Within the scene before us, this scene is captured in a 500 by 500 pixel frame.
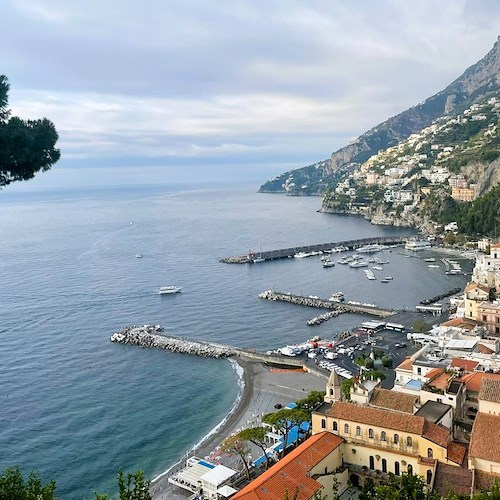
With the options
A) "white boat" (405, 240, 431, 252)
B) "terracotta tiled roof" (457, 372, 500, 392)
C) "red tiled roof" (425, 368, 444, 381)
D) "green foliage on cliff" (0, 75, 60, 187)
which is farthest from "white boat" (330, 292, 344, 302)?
"green foliage on cliff" (0, 75, 60, 187)

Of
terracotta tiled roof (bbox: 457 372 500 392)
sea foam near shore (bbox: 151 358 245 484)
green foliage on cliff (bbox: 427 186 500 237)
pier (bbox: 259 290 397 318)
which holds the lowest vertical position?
sea foam near shore (bbox: 151 358 245 484)

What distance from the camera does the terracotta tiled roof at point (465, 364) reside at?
2943 centimetres

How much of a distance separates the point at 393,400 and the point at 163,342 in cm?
2668

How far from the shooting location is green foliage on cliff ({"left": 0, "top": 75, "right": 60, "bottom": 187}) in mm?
10969

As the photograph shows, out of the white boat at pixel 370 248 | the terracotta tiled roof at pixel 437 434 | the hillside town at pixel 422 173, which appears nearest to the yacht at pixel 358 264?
the white boat at pixel 370 248

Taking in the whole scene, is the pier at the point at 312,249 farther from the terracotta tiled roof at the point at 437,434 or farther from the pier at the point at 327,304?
the terracotta tiled roof at the point at 437,434

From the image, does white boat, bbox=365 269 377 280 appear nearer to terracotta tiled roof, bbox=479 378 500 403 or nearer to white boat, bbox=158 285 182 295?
white boat, bbox=158 285 182 295

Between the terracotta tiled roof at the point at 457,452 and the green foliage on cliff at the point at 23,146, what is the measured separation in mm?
18140

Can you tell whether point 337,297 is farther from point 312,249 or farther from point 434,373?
point 312,249

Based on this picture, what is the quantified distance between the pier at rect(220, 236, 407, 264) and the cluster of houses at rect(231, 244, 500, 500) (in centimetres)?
5970

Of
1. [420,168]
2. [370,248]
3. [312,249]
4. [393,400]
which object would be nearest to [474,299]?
[393,400]

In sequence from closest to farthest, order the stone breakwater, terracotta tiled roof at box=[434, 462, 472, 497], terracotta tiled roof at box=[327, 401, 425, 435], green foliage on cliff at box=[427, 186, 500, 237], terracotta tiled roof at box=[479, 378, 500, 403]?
terracotta tiled roof at box=[434, 462, 472, 497], terracotta tiled roof at box=[327, 401, 425, 435], terracotta tiled roof at box=[479, 378, 500, 403], the stone breakwater, green foliage on cliff at box=[427, 186, 500, 237]

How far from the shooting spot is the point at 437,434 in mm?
21781

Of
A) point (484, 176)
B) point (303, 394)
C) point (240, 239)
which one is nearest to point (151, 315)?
point (303, 394)
